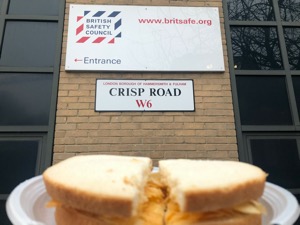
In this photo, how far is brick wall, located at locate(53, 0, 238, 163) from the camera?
3.33 metres

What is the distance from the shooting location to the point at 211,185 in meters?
1.20

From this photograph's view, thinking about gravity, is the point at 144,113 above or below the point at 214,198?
above

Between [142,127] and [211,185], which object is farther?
[142,127]

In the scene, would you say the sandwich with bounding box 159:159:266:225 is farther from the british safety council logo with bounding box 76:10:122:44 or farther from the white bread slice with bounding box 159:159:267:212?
the british safety council logo with bounding box 76:10:122:44

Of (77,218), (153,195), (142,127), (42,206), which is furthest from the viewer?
(142,127)

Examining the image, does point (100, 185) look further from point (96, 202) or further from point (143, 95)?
point (143, 95)

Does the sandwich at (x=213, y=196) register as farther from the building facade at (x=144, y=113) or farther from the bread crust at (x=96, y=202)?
the building facade at (x=144, y=113)

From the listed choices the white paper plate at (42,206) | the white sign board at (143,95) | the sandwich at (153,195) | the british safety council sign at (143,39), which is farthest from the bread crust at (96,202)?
the british safety council sign at (143,39)

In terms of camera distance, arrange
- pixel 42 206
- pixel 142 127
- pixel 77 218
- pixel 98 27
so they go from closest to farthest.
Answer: pixel 77 218 < pixel 42 206 < pixel 142 127 < pixel 98 27

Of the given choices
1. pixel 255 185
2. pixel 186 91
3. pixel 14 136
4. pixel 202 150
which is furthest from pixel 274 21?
pixel 14 136

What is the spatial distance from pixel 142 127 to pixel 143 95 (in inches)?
16.1

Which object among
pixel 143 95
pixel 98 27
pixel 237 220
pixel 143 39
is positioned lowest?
pixel 237 220

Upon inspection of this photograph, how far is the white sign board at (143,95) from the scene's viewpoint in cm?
349

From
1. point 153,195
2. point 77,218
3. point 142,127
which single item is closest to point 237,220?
point 153,195
